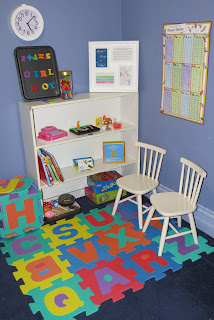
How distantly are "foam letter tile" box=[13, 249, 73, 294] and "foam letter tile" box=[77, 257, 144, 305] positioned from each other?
167 millimetres

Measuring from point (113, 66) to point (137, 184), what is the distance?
1.25 metres

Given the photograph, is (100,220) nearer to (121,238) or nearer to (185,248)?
(121,238)

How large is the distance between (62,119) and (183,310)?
6.93ft

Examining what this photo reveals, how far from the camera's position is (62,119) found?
11.1 ft

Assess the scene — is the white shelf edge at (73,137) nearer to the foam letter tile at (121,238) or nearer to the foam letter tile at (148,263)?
the foam letter tile at (121,238)

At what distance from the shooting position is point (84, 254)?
9.10ft

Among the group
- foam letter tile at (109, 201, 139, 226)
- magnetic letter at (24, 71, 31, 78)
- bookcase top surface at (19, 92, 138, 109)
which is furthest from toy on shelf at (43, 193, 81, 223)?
magnetic letter at (24, 71, 31, 78)

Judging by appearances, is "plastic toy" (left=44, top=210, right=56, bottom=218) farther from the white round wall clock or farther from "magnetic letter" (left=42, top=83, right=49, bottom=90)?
the white round wall clock

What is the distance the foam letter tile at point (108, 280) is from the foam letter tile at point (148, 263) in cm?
6

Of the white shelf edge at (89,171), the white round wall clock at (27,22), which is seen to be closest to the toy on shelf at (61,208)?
the white shelf edge at (89,171)

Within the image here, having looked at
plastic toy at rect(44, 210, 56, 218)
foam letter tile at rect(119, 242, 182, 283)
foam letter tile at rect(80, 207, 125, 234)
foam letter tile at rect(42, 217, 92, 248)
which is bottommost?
foam letter tile at rect(119, 242, 182, 283)

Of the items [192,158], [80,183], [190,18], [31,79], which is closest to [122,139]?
[80,183]

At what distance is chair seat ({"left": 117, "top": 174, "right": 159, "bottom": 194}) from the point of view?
3031mm

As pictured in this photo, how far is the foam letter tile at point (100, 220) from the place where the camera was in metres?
3.14
